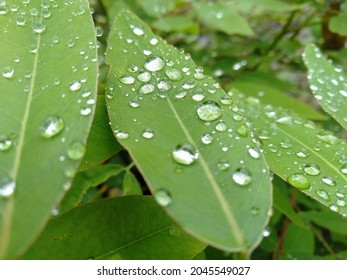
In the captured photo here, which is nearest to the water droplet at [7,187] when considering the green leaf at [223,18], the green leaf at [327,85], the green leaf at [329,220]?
the green leaf at [327,85]

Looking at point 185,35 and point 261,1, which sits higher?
point 261,1

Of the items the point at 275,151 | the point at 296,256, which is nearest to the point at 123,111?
the point at 275,151

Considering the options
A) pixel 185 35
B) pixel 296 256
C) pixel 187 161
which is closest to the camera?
pixel 187 161

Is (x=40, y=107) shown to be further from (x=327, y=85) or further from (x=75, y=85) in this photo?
(x=327, y=85)

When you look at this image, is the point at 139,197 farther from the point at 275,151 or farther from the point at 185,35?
the point at 185,35

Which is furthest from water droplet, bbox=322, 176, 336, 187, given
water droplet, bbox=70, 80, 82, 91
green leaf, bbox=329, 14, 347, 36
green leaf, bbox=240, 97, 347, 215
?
green leaf, bbox=329, 14, 347, 36
